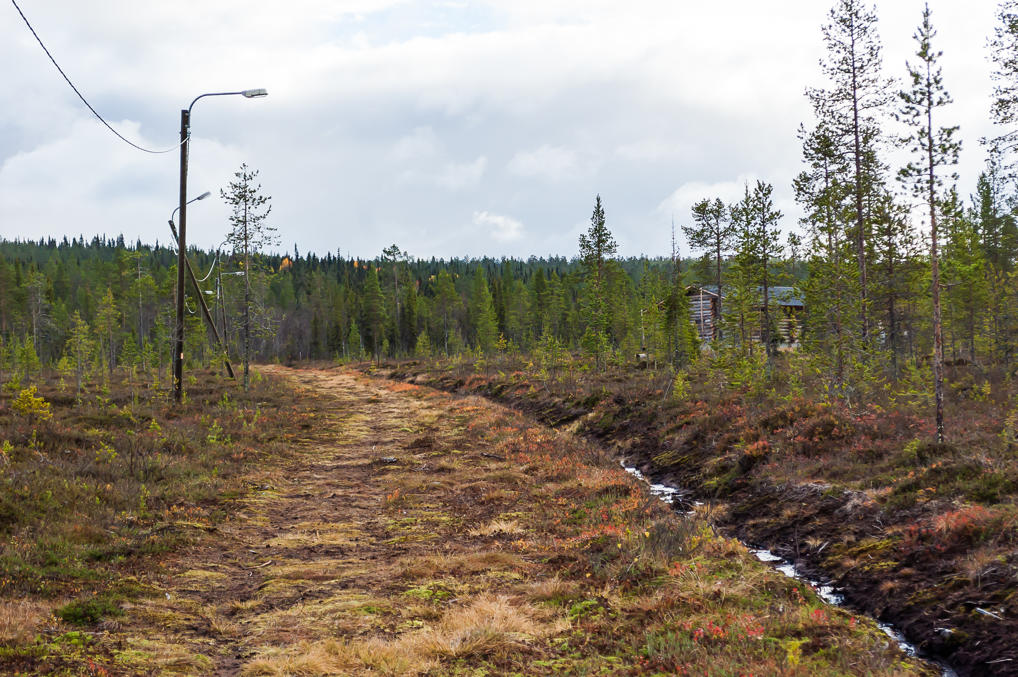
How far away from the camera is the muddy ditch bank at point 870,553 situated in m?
7.24

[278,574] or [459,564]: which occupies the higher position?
[278,574]

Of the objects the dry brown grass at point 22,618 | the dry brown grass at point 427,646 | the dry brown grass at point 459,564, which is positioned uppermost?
the dry brown grass at point 22,618

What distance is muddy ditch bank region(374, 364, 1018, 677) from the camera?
23.7ft

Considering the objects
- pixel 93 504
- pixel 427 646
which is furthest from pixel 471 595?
pixel 93 504

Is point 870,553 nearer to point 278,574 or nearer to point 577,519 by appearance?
point 577,519

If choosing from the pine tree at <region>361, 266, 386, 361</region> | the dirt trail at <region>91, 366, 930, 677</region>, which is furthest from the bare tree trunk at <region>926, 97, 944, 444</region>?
the pine tree at <region>361, 266, 386, 361</region>

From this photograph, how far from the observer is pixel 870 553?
32.7ft

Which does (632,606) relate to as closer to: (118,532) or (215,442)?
(118,532)

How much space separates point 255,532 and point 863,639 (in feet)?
30.4

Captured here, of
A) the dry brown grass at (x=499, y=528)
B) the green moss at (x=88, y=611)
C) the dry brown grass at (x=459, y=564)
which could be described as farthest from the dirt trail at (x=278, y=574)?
the dry brown grass at (x=499, y=528)

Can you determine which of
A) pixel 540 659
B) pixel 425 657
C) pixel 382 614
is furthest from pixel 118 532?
pixel 540 659

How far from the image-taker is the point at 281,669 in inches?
206

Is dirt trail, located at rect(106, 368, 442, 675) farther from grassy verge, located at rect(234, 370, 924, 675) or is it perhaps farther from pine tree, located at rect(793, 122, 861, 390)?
pine tree, located at rect(793, 122, 861, 390)

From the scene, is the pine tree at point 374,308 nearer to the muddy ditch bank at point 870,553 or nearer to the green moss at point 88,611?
the muddy ditch bank at point 870,553
